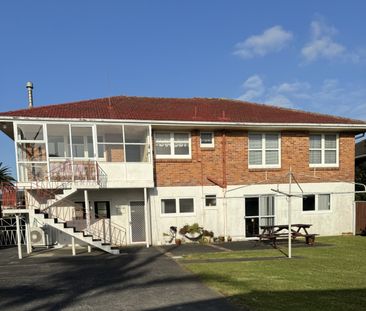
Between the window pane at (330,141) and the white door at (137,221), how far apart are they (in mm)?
9671

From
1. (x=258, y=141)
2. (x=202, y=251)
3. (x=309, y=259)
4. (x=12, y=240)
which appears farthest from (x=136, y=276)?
(x=12, y=240)

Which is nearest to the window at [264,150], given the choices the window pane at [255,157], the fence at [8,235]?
the window pane at [255,157]

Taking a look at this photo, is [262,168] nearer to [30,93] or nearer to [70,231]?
[70,231]

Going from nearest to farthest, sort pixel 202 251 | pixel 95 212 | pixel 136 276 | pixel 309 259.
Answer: pixel 136 276, pixel 309 259, pixel 202 251, pixel 95 212

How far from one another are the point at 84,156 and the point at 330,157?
12118 millimetres

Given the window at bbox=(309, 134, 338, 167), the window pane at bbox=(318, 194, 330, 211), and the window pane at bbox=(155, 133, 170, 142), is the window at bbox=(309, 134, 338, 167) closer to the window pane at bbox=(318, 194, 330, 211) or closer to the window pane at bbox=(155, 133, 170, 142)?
the window pane at bbox=(318, 194, 330, 211)

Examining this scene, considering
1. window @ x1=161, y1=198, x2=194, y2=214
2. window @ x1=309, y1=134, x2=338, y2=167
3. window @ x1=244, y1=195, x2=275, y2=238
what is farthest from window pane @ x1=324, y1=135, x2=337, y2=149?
window @ x1=161, y1=198, x2=194, y2=214

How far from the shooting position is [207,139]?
14.5m

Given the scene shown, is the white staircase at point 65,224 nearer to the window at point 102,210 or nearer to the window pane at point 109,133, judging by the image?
the window at point 102,210

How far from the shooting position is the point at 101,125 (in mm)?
12883

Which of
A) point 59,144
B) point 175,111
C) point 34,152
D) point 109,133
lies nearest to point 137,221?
point 109,133

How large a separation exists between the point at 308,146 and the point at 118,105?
9.69 m

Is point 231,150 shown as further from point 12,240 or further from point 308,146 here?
point 12,240

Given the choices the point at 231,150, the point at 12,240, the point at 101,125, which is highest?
the point at 101,125
